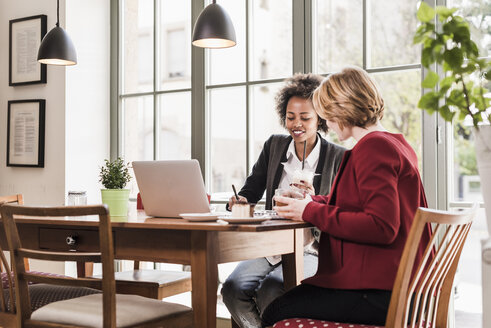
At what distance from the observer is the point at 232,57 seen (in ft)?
12.0

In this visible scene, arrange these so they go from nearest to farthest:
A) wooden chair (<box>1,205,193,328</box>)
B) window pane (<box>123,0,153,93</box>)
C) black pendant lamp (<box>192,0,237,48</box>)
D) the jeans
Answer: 1. wooden chair (<box>1,205,193,328</box>)
2. the jeans
3. black pendant lamp (<box>192,0,237,48</box>)
4. window pane (<box>123,0,153,93</box>)

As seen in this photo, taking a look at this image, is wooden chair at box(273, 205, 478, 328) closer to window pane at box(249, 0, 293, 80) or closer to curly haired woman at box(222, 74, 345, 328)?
curly haired woman at box(222, 74, 345, 328)

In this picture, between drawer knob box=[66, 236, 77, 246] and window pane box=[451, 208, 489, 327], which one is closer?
drawer knob box=[66, 236, 77, 246]

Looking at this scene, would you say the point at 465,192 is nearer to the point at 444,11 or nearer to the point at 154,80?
the point at 444,11

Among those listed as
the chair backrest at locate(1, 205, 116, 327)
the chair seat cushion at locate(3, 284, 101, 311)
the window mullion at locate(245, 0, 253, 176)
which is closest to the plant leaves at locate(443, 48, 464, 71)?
the chair backrest at locate(1, 205, 116, 327)

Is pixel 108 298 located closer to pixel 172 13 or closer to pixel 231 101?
pixel 231 101

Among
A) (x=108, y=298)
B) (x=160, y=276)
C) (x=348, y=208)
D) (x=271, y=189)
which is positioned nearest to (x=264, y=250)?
(x=348, y=208)

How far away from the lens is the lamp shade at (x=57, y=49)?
10.2ft

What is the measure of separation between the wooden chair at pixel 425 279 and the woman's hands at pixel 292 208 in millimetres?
340

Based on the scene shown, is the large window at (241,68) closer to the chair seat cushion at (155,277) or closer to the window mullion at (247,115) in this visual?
the window mullion at (247,115)

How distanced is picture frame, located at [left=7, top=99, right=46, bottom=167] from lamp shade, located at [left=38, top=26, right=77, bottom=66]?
0.98 m

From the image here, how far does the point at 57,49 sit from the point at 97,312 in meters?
1.72

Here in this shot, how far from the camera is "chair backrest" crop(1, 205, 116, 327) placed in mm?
1773

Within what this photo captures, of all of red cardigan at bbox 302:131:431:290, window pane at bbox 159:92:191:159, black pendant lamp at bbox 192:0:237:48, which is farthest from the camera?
window pane at bbox 159:92:191:159
